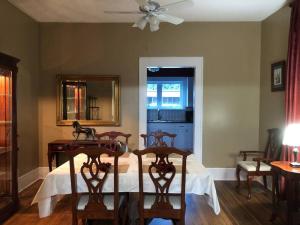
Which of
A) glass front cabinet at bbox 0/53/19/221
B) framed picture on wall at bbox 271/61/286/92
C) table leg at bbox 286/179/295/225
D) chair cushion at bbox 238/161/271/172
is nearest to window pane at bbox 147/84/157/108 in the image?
framed picture on wall at bbox 271/61/286/92

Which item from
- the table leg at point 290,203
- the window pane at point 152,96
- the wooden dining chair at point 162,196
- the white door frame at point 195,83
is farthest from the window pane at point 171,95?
the wooden dining chair at point 162,196

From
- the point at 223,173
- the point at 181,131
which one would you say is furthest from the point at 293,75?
the point at 181,131

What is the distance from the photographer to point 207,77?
5215 mm

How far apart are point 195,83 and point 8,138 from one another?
126 inches

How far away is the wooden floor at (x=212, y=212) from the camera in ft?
11.1

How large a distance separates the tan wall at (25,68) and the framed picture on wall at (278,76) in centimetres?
404

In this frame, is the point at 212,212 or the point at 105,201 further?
the point at 212,212

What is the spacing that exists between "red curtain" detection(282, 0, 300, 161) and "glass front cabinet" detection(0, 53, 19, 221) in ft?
11.6

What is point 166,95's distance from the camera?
28.4 ft

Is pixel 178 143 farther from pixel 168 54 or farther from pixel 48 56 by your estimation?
pixel 48 56

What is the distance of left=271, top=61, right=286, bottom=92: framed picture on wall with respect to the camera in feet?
14.0

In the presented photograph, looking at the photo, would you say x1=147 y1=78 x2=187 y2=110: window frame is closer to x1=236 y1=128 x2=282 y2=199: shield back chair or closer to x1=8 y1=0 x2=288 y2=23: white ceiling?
x1=8 y1=0 x2=288 y2=23: white ceiling

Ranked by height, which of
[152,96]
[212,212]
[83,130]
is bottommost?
[212,212]

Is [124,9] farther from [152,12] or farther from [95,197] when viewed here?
[95,197]
